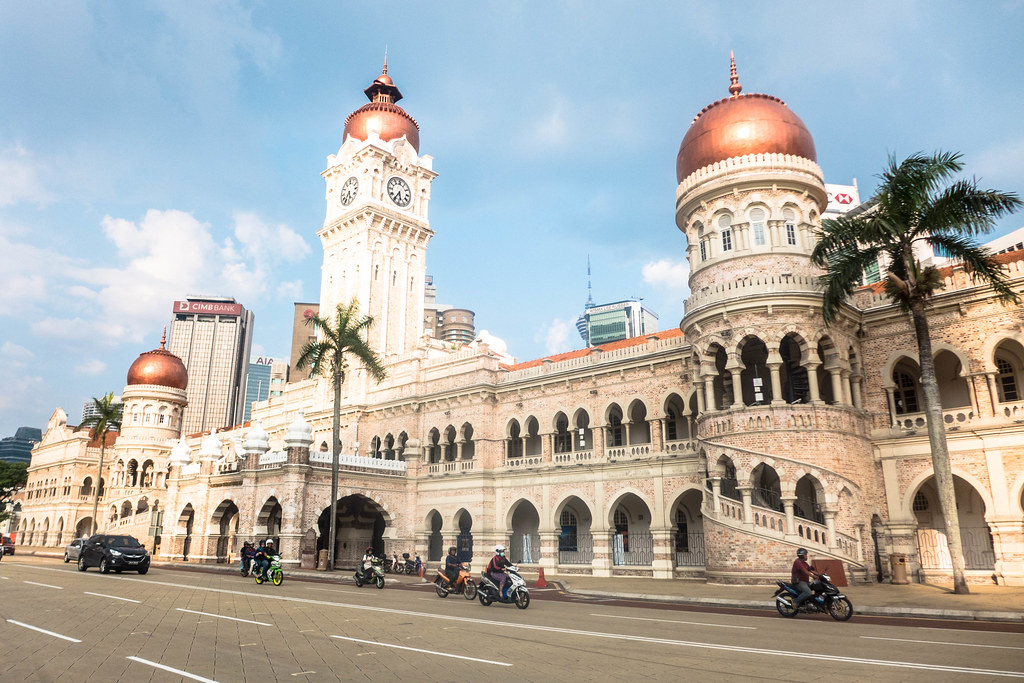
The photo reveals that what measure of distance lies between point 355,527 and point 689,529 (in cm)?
1657

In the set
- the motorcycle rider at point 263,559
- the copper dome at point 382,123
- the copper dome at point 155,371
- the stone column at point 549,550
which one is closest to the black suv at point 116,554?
the motorcycle rider at point 263,559

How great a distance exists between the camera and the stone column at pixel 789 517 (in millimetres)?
20969

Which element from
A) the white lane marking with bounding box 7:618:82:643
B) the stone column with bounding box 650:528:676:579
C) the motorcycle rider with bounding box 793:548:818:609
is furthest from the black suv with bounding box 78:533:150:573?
the motorcycle rider with bounding box 793:548:818:609

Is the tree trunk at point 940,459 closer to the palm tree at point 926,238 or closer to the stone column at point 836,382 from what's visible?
the palm tree at point 926,238

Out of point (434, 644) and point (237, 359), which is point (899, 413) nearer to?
point (434, 644)

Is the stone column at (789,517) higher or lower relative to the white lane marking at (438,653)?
higher

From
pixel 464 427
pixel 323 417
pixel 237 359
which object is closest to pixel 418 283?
pixel 323 417

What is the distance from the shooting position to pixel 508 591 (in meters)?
15.6

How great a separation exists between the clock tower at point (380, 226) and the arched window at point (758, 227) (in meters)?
26.1

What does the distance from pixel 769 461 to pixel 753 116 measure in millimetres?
12235

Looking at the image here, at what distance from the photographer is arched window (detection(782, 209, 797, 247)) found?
24650 millimetres

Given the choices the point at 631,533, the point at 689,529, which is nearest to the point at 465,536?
the point at 631,533

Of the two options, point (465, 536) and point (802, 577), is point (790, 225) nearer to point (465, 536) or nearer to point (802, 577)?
point (802, 577)

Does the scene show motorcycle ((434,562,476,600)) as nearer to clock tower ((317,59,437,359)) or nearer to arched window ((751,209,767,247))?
arched window ((751,209,767,247))
